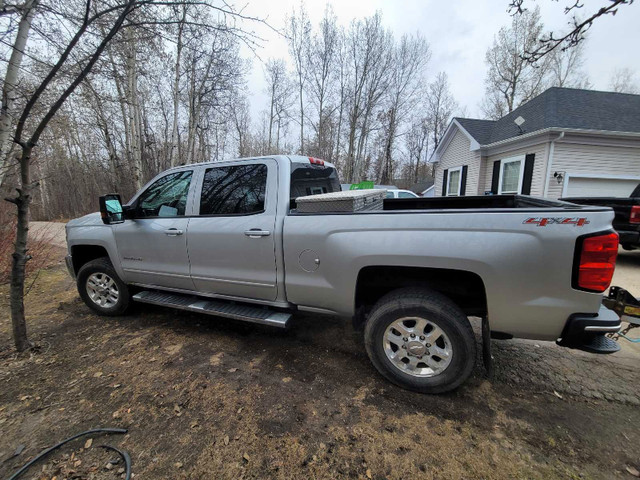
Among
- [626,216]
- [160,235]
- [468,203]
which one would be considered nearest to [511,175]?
[626,216]

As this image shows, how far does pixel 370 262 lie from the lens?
2395 mm

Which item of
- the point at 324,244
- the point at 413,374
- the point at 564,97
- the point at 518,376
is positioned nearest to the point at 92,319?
the point at 324,244

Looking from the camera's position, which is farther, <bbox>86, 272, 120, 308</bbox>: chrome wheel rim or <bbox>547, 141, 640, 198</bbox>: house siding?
<bbox>547, 141, 640, 198</bbox>: house siding

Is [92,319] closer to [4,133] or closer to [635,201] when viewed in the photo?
[4,133]

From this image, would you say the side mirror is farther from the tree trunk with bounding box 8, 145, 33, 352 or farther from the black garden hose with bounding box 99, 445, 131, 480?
the black garden hose with bounding box 99, 445, 131, 480

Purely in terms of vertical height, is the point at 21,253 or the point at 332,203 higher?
the point at 332,203

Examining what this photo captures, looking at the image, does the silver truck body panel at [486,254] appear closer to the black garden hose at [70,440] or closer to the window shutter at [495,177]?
the black garden hose at [70,440]

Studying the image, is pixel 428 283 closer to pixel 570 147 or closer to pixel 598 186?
pixel 570 147

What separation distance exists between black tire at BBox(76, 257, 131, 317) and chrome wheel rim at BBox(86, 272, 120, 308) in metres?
0.03

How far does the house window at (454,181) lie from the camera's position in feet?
52.3

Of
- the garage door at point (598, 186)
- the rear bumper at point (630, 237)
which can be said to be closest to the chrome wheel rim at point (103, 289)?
the rear bumper at point (630, 237)

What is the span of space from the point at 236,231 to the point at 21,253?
7.09 feet

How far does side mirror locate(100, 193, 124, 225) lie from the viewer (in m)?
3.36

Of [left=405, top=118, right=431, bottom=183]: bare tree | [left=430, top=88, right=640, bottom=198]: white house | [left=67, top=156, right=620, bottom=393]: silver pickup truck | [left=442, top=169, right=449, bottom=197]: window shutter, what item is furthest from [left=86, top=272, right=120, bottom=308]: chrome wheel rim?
[left=405, top=118, right=431, bottom=183]: bare tree
